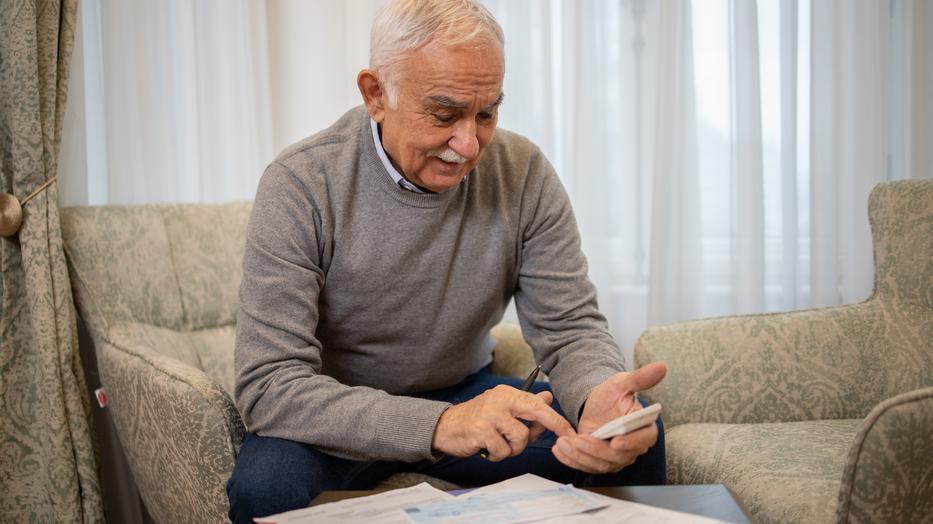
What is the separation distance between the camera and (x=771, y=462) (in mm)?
1417

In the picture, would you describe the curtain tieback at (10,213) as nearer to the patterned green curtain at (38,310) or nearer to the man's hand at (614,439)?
the patterned green curtain at (38,310)

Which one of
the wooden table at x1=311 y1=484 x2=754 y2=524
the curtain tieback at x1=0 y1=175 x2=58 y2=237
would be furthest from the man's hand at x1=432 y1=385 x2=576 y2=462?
the curtain tieback at x1=0 y1=175 x2=58 y2=237

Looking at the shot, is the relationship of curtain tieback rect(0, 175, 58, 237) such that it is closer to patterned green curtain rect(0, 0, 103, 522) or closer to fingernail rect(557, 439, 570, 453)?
patterned green curtain rect(0, 0, 103, 522)

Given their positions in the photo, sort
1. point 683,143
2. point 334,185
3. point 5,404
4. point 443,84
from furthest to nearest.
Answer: point 683,143, point 5,404, point 334,185, point 443,84

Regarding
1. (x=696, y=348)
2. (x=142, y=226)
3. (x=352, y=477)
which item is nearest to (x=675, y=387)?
(x=696, y=348)

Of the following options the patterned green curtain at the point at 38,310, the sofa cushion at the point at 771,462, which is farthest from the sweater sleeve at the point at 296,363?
the patterned green curtain at the point at 38,310

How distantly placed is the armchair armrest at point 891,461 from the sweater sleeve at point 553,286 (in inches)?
17.6

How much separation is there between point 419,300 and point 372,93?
36cm

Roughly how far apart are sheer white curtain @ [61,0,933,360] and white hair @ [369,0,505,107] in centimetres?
116

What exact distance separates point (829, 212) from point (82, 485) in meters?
2.05

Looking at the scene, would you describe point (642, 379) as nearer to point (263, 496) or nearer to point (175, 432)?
point (263, 496)

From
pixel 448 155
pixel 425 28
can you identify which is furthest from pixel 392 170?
pixel 425 28

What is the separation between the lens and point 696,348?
1.75m

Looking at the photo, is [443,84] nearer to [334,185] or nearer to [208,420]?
[334,185]
